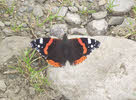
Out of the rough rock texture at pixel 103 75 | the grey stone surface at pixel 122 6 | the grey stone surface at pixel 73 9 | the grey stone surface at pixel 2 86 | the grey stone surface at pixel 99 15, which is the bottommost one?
the grey stone surface at pixel 2 86

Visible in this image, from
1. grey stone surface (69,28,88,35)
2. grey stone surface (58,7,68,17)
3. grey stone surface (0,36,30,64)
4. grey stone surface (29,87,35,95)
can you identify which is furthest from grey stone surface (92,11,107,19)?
grey stone surface (29,87,35,95)

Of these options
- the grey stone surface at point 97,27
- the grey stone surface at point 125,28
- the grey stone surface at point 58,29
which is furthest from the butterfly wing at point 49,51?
the grey stone surface at point 125,28

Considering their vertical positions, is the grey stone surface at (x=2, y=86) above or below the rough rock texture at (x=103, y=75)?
below

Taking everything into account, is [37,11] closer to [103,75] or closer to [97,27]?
[97,27]

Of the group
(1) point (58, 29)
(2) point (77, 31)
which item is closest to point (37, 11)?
(1) point (58, 29)

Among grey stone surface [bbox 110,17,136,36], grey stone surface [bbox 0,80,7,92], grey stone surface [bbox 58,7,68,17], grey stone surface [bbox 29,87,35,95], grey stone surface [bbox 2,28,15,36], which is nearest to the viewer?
grey stone surface [bbox 0,80,7,92]

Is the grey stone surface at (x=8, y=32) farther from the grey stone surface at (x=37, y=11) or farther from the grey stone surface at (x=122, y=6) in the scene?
the grey stone surface at (x=122, y=6)

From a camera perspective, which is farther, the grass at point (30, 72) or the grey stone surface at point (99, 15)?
the grey stone surface at point (99, 15)

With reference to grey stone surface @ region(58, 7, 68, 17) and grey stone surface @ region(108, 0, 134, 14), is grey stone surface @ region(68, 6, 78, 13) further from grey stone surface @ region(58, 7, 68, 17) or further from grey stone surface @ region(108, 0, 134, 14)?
grey stone surface @ region(108, 0, 134, 14)
